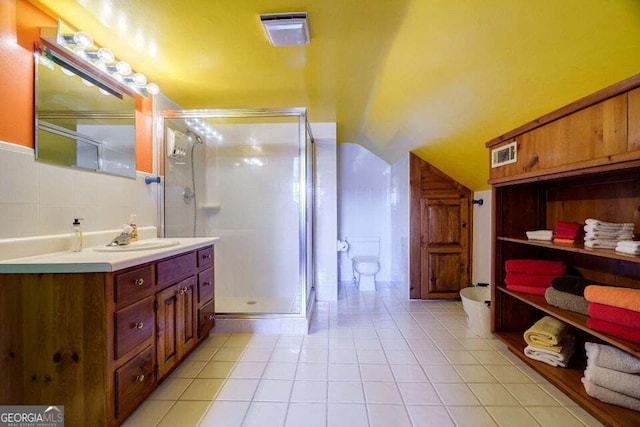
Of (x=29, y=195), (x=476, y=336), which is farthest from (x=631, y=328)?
(x=29, y=195)

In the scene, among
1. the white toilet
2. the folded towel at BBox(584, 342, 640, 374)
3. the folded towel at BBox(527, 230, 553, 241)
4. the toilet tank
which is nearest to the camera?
the folded towel at BBox(584, 342, 640, 374)

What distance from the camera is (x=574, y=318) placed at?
1348 millimetres

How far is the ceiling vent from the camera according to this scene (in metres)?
1.35

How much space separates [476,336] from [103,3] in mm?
3309

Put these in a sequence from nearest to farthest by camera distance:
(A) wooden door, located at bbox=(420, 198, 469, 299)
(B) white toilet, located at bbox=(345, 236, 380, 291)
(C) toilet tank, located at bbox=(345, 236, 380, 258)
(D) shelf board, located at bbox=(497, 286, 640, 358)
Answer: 1. (D) shelf board, located at bbox=(497, 286, 640, 358)
2. (A) wooden door, located at bbox=(420, 198, 469, 299)
3. (B) white toilet, located at bbox=(345, 236, 380, 291)
4. (C) toilet tank, located at bbox=(345, 236, 380, 258)

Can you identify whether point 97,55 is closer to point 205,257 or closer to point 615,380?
point 205,257

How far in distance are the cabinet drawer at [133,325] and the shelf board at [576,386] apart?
217 centimetres

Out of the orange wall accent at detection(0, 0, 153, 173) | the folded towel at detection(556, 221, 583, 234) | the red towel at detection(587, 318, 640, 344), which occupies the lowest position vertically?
the red towel at detection(587, 318, 640, 344)

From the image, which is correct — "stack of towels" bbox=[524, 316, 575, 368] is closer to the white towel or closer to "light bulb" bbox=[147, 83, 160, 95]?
the white towel

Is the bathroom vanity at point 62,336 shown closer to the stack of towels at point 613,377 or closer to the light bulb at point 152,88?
the light bulb at point 152,88

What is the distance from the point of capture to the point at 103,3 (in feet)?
4.27

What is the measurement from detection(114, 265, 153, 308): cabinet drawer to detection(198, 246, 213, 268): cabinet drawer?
21.4 inches

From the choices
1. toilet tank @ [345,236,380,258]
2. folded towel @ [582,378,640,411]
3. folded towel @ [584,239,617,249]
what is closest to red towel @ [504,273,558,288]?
folded towel @ [584,239,617,249]

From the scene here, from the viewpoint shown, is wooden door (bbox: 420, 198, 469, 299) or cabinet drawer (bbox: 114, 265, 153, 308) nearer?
cabinet drawer (bbox: 114, 265, 153, 308)
